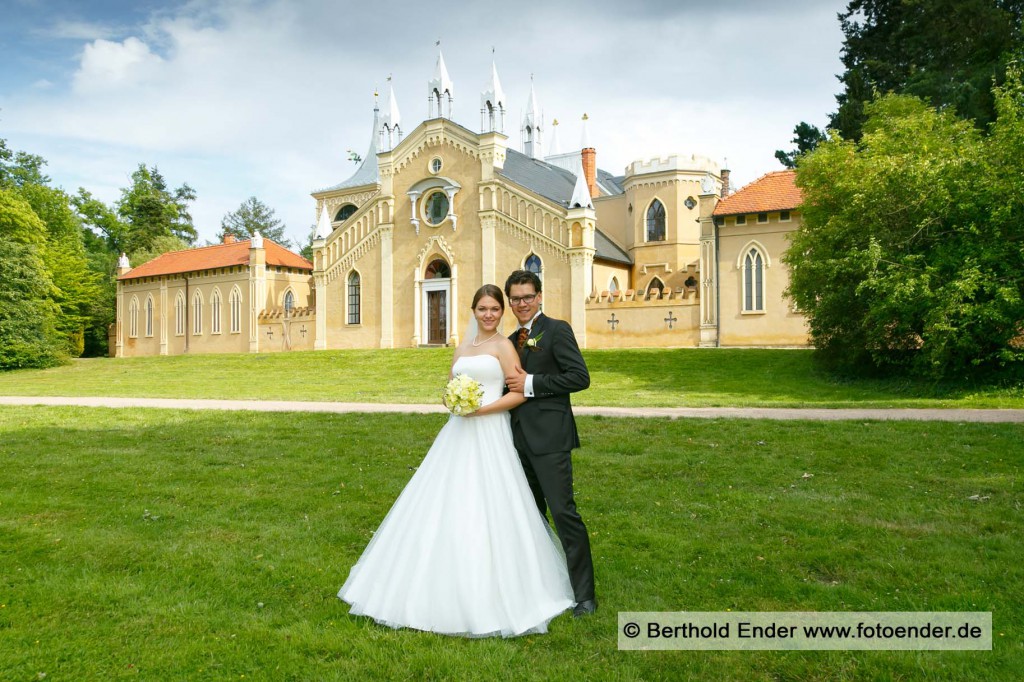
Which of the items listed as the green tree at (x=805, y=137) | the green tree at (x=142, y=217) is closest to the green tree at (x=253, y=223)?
the green tree at (x=142, y=217)

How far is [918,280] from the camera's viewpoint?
19078 millimetres

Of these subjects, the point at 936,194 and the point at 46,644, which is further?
the point at 936,194

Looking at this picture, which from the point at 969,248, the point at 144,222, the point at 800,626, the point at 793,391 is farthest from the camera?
the point at 144,222

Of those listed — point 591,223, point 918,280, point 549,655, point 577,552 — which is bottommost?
point 549,655

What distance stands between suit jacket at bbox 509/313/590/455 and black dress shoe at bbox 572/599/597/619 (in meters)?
1.04

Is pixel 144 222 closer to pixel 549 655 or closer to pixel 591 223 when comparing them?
pixel 591 223

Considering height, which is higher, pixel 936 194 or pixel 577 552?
pixel 936 194

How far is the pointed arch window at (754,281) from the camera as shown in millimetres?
33250

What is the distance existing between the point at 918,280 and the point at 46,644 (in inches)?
767

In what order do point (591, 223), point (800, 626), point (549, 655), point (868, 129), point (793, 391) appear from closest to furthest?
point (549, 655)
point (800, 626)
point (793, 391)
point (868, 129)
point (591, 223)

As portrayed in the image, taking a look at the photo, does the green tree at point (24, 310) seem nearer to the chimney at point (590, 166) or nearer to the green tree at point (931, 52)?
the chimney at point (590, 166)

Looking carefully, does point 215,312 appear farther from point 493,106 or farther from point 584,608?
point 584,608

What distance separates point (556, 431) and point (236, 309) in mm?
45757

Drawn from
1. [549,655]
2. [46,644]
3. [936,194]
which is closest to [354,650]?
[549,655]
